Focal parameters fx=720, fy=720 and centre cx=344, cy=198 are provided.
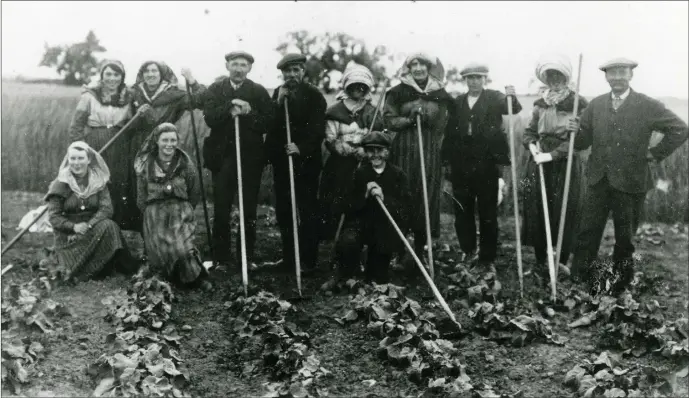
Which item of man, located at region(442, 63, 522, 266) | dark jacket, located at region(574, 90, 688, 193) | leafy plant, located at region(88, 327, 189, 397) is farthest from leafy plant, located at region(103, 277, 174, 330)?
dark jacket, located at region(574, 90, 688, 193)

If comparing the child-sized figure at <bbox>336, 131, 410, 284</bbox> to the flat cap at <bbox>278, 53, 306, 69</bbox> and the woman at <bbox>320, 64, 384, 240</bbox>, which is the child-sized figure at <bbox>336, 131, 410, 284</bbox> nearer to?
the woman at <bbox>320, 64, 384, 240</bbox>

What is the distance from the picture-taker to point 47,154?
38.8 feet

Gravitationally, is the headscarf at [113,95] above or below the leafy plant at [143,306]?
above

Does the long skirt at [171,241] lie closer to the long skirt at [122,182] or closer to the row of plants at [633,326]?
the long skirt at [122,182]

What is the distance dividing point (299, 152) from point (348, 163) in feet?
1.66

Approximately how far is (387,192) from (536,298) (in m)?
1.71

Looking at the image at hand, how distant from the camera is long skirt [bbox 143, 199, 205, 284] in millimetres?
6926

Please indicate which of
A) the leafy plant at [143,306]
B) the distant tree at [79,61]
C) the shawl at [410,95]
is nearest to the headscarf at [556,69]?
the shawl at [410,95]

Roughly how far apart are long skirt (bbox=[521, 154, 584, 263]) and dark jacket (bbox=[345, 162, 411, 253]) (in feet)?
5.03

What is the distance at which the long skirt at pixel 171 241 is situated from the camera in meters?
6.93

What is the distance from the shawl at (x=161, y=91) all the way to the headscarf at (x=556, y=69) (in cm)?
376

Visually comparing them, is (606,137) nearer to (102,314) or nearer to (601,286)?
(601,286)

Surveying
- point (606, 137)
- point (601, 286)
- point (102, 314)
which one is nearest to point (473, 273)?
point (601, 286)

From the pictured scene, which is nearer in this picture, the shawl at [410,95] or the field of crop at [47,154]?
the shawl at [410,95]
